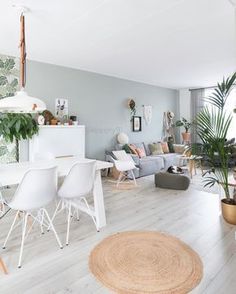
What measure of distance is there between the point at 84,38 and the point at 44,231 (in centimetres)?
278

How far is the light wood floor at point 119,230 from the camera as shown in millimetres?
1822

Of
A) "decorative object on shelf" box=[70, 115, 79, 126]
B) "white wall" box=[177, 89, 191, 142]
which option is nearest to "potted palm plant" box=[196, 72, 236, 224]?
"decorative object on shelf" box=[70, 115, 79, 126]

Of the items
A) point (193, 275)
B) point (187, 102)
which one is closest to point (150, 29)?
point (193, 275)

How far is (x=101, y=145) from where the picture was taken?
583 cm

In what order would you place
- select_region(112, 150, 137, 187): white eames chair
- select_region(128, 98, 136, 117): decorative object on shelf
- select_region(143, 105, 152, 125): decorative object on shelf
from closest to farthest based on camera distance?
select_region(112, 150, 137, 187): white eames chair
select_region(128, 98, 136, 117): decorative object on shelf
select_region(143, 105, 152, 125): decorative object on shelf

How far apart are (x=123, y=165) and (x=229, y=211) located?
7.95 feet

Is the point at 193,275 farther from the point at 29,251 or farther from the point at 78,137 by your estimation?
the point at 78,137

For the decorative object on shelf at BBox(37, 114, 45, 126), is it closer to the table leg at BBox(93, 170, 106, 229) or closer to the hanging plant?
the hanging plant

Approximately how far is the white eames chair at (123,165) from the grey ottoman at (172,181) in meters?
0.58

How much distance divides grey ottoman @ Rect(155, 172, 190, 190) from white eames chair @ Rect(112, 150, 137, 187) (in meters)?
0.58

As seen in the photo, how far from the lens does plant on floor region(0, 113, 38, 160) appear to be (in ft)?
12.5

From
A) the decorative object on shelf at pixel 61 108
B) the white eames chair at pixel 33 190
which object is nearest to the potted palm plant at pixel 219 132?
the white eames chair at pixel 33 190

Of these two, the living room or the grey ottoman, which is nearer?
the living room

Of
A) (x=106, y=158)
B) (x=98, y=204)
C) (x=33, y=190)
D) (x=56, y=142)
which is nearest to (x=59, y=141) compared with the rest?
(x=56, y=142)
